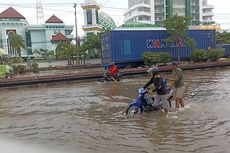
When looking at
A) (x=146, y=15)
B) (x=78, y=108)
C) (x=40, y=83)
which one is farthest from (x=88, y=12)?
(x=78, y=108)

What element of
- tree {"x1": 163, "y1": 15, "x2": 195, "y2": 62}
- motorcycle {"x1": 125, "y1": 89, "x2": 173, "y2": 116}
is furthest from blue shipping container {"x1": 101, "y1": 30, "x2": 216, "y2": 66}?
motorcycle {"x1": 125, "y1": 89, "x2": 173, "y2": 116}

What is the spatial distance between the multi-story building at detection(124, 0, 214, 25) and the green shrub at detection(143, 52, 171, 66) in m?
61.5

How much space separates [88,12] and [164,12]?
3673 cm

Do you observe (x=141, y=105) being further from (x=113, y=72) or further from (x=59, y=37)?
(x=59, y=37)

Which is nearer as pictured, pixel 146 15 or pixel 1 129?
pixel 1 129

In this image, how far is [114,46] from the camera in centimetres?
2453

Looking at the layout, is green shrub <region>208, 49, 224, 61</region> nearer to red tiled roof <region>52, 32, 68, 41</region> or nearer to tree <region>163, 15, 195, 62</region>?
tree <region>163, 15, 195, 62</region>

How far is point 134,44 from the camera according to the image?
83.9 feet

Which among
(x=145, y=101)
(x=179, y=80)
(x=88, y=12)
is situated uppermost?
(x=88, y=12)

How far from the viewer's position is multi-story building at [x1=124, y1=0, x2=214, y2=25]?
89188 mm

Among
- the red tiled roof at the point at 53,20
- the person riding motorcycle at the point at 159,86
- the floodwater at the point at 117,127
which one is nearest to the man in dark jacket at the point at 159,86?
the person riding motorcycle at the point at 159,86

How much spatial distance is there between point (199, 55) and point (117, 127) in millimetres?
21477

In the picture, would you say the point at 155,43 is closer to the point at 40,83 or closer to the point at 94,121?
the point at 40,83

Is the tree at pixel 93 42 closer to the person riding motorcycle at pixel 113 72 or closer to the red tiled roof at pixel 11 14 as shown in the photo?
the person riding motorcycle at pixel 113 72
